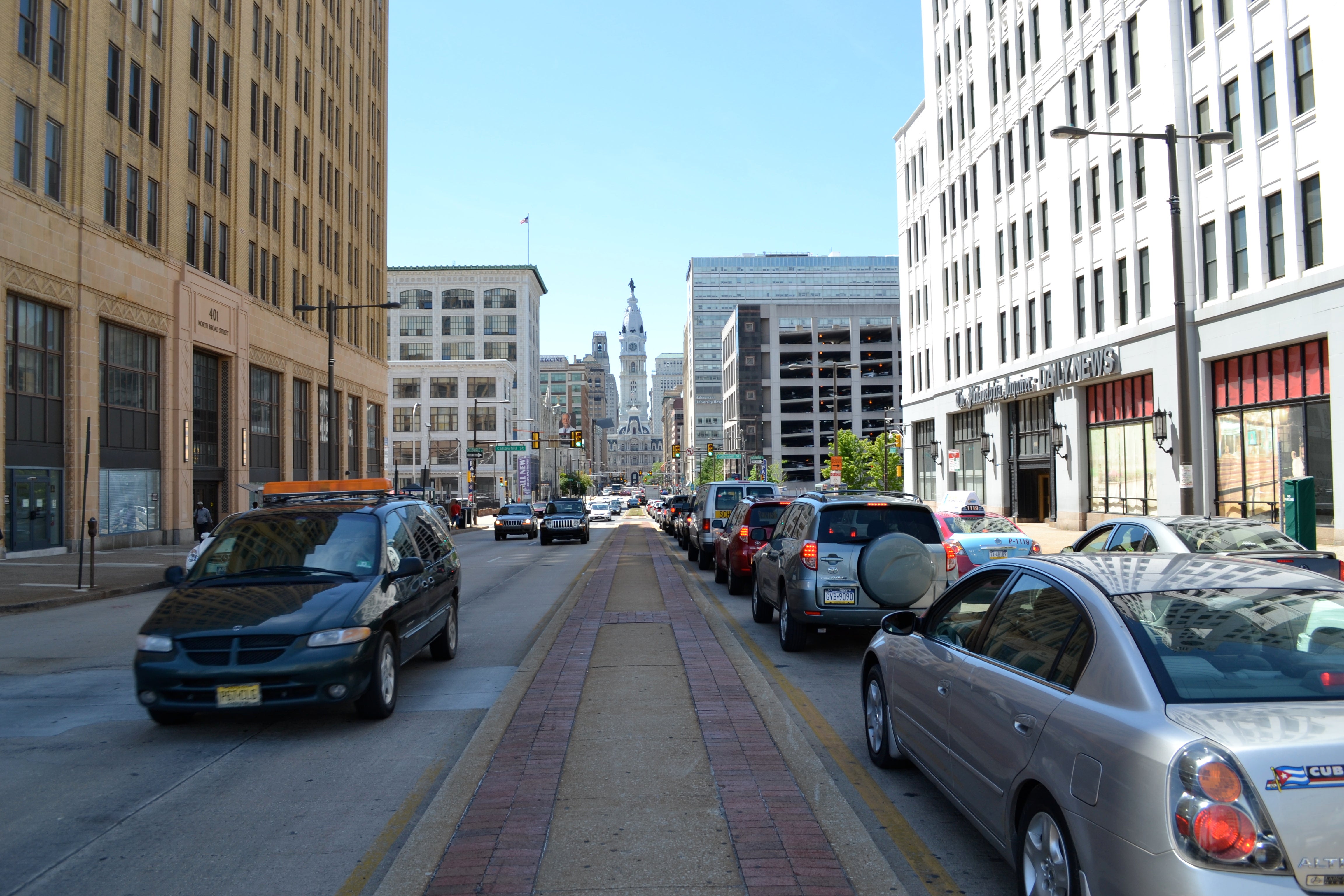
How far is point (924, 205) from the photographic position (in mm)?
54250

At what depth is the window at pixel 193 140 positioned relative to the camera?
37188mm

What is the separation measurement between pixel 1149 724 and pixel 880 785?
2.95 meters

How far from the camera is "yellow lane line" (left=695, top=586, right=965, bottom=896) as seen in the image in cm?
451

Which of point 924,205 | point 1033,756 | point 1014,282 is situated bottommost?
point 1033,756

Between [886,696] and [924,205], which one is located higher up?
[924,205]

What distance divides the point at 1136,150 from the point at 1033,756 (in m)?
33.6

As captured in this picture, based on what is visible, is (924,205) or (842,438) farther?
(842,438)


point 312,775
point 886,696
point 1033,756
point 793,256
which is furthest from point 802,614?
point 793,256

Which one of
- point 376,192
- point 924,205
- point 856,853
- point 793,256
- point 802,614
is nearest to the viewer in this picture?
point 856,853

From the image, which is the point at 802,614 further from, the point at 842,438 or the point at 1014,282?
the point at 842,438

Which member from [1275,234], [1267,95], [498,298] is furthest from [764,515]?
[498,298]

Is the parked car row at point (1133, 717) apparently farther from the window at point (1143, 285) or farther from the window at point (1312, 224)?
the window at point (1143, 285)

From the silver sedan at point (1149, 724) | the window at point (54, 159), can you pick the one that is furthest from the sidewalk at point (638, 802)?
the window at point (54, 159)

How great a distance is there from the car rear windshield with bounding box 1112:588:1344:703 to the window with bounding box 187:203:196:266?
39.7 m
